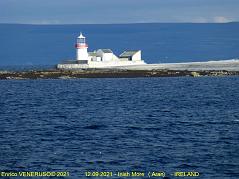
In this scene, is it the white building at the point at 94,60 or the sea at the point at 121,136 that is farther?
the white building at the point at 94,60

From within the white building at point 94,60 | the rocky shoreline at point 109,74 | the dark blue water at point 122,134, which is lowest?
the dark blue water at point 122,134

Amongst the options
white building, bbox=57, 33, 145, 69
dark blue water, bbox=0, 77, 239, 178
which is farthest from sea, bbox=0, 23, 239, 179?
white building, bbox=57, 33, 145, 69

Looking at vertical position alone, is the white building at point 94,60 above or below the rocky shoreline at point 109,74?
above

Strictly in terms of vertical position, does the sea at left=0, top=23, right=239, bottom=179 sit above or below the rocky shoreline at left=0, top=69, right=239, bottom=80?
below

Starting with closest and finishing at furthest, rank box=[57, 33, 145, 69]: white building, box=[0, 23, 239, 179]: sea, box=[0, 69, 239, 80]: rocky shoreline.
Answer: box=[0, 23, 239, 179]: sea
box=[0, 69, 239, 80]: rocky shoreline
box=[57, 33, 145, 69]: white building

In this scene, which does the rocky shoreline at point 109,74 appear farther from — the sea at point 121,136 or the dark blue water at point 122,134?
the sea at point 121,136

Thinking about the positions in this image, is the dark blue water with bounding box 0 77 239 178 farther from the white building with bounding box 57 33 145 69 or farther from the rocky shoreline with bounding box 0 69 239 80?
the white building with bounding box 57 33 145 69

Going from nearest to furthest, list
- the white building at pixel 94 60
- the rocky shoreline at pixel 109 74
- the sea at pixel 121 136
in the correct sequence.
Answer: the sea at pixel 121 136, the rocky shoreline at pixel 109 74, the white building at pixel 94 60

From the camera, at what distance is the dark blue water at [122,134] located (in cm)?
2422

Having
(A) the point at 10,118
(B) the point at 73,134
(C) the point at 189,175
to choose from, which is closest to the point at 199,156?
(C) the point at 189,175

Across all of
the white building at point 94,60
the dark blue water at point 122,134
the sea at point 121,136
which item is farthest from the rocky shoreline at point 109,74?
the sea at point 121,136

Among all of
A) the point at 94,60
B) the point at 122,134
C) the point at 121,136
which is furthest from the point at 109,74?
the point at 121,136

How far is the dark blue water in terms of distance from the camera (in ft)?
79.5

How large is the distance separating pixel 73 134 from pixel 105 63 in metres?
72.8
